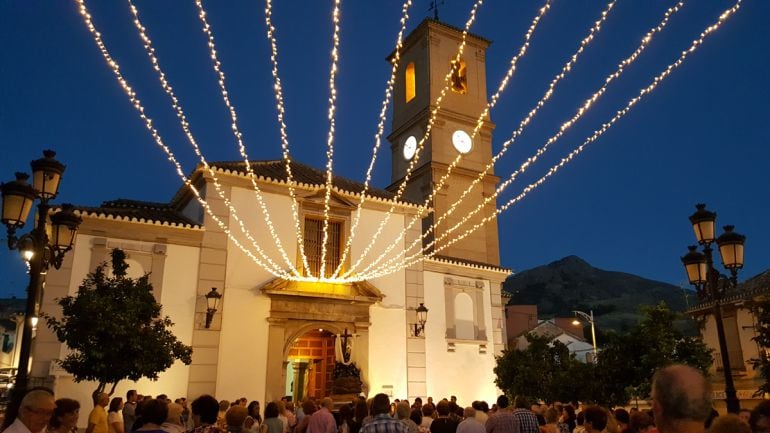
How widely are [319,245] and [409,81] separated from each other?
51.8 feet

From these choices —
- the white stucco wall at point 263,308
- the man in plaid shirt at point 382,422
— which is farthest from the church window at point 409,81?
the man in plaid shirt at point 382,422

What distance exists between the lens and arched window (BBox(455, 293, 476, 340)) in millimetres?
18875

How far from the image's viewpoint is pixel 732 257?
8.70 m

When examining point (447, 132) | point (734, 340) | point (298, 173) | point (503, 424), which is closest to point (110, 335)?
point (503, 424)

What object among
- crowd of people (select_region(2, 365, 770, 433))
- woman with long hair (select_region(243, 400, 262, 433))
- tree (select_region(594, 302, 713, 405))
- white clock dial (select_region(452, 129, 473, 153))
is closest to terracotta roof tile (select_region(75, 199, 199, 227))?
crowd of people (select_region(2, 365, 770, 433))

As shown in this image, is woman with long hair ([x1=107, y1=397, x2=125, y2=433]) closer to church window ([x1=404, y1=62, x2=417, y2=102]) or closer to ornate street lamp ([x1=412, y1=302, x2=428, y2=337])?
ornate street lamp ([x1=412, y1=302, x2=428, y2=337])

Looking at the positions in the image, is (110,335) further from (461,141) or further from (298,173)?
(461,141)

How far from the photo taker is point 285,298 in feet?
51.7

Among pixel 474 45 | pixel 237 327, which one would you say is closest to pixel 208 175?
pixel 237 327

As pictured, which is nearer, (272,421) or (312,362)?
(272,421)

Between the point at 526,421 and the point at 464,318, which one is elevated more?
the point at 464,318

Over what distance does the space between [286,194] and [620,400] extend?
10608 millimetres

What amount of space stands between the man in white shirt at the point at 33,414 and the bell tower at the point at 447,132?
21892 mm

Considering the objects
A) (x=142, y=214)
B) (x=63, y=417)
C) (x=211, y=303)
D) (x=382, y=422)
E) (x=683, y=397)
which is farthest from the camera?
(x=142, y=214)
